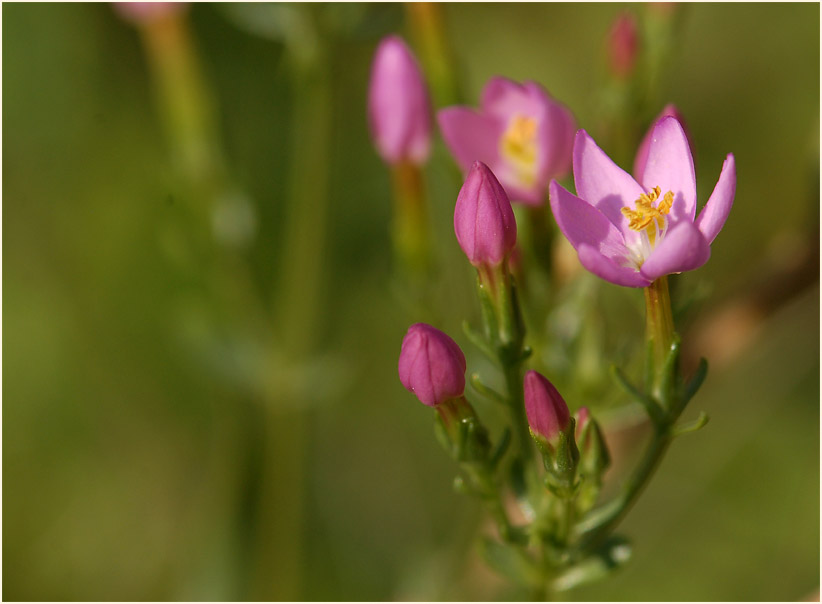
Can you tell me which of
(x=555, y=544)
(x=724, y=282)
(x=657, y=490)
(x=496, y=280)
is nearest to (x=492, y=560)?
(x=555, y=544)

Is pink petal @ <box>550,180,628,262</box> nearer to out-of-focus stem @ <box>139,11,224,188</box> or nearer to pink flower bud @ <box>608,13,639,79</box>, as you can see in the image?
pink flower bud @ <box>608,13,639,79</box>

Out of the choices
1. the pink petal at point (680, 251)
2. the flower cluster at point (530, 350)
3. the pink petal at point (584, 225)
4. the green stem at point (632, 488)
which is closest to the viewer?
the pink petal at point (680, 251)

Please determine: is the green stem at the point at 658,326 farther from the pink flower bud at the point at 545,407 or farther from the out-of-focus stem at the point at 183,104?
the out-of-focus stem at the point at 183,104

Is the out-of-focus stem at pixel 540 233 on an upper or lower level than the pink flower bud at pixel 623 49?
lower

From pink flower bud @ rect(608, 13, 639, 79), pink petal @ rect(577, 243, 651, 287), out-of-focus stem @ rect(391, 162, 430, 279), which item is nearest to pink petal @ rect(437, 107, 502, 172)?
out-of-focus stem @ rect(391, 162, 430, 279)

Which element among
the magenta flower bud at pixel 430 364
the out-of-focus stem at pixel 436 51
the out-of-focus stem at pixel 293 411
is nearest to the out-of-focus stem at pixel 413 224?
the out-of-focus stem at pixel 436 51

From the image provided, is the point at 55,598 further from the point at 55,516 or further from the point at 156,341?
the point at 156,341

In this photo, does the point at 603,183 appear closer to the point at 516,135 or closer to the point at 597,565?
the point at 516,135
